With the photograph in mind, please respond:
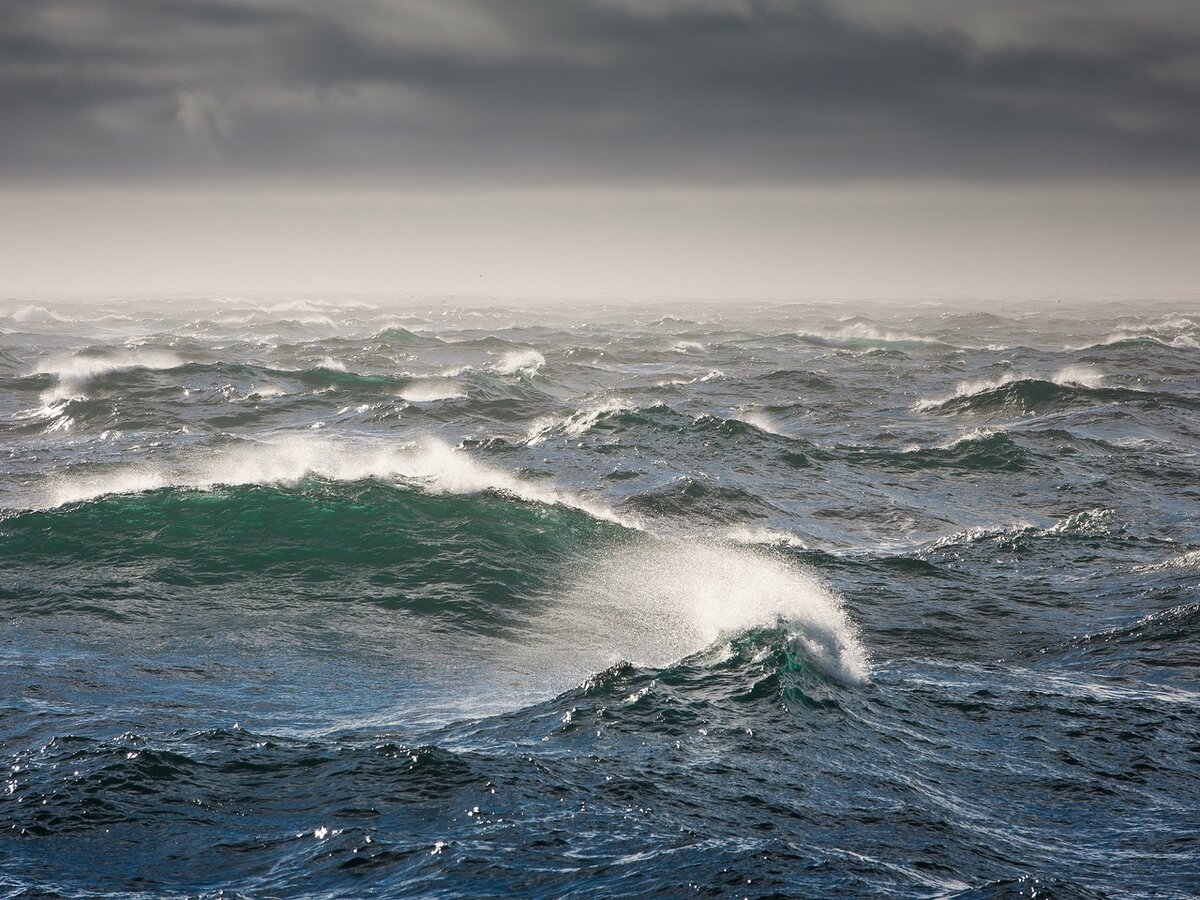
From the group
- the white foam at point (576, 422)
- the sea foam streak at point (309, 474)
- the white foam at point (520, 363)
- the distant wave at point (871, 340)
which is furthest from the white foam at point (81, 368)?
the distant wave at point (871, 340)

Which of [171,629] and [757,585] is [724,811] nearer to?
[757,585]

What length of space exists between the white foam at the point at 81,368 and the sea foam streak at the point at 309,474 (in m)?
13.4

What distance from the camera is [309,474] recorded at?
1966 centimetres

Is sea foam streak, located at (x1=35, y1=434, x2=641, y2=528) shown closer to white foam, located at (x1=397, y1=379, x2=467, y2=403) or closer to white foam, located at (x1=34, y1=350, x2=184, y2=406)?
white foam, located at (x1=397, y1=379, x2=467, y2=403)

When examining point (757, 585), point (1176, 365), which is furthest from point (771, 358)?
point (757, 585)

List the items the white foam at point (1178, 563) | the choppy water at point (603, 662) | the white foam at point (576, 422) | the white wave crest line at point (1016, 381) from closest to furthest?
1. the choppy water at point (603, 662)
2. the white foam at point (1178, 563)
3. the white foam at point (576, 422)
4. the white wave crest line at point (1016, 381)

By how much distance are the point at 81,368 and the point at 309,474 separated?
79.7 ft

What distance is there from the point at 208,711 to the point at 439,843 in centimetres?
381

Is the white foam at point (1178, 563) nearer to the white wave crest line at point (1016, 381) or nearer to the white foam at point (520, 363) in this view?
the white wave crest line at point (1016, 381)

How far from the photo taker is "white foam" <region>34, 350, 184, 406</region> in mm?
34375

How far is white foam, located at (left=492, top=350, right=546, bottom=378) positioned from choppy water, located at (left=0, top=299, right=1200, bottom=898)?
17356 mm

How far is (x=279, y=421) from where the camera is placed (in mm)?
31203

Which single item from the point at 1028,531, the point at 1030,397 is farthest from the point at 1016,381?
the point at 1028,531

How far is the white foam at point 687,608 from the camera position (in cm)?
1097
